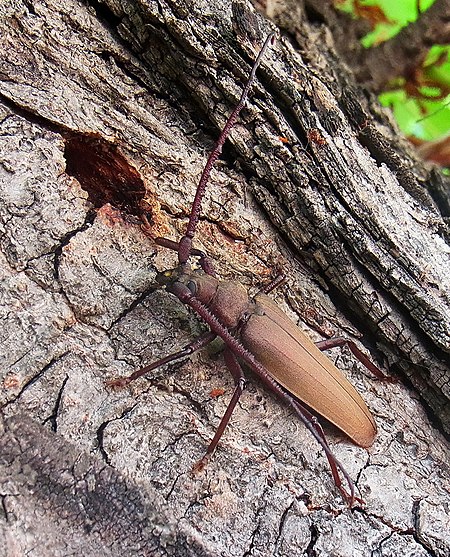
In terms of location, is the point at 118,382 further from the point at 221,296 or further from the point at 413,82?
the point at 413,82

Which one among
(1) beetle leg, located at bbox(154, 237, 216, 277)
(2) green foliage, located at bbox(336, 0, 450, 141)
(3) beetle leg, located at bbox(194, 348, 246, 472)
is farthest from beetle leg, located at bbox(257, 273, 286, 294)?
(2) green foliage, located at bbox(336, 0, 450, 141)

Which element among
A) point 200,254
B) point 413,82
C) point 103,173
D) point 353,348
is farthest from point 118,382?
point 413,82

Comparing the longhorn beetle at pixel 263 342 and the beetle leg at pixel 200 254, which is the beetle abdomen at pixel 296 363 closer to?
the longhorn beetle at pixel 263 342

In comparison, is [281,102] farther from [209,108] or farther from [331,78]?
[331,78]

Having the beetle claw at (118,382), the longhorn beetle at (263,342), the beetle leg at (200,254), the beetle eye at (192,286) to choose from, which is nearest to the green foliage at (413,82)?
the longhorn beetle at (263,342)

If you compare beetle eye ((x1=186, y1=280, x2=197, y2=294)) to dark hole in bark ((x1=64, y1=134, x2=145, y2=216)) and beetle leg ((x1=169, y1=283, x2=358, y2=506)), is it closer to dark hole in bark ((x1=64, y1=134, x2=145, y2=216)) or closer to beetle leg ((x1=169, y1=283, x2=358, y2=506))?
beetle leg ((x1=169, y1=283, x2=358, y2=506))

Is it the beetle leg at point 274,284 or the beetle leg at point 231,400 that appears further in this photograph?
the beetle leg at point 274,284
